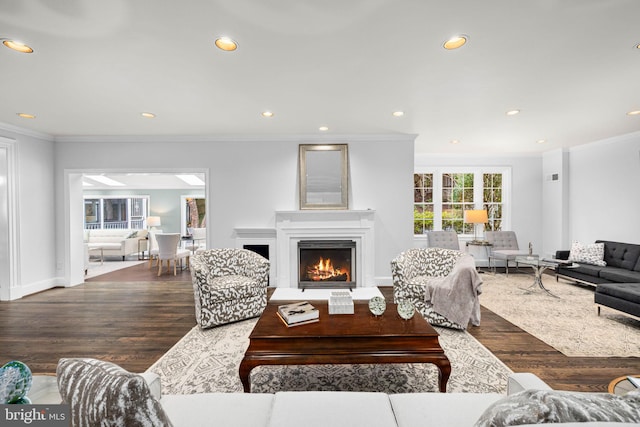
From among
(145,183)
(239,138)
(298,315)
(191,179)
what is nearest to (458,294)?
(298,315)

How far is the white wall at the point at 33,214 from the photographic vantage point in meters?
4.39

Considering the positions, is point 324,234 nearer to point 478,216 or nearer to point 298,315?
point 298,315

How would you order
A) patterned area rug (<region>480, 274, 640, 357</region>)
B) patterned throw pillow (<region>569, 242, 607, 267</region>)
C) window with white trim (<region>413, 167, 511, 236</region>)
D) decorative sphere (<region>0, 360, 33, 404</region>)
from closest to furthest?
decorative sphere (<region>0, 360, 33, 404</region>), patterned area rug (<region>480, 274, 640, 357</region>), patterned throw pillow (<region>569, 242, 607, 267</region>), window with white trim (<region>413, 167, 511, 236</region>)

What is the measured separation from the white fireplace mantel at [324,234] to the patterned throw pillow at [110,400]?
13.1 ft

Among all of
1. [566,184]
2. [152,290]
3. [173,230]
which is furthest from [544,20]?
[173,230]

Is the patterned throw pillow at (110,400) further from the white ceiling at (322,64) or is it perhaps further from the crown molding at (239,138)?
the crown molding at (239,138)

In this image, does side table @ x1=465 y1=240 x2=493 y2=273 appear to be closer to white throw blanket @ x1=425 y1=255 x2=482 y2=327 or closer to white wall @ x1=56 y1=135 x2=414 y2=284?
white wall @ x1=56 y1=135 x2=414 y2=284

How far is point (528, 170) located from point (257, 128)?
228 inches

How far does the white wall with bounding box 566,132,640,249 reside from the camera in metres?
4.76

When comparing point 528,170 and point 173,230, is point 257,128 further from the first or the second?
point 173,230

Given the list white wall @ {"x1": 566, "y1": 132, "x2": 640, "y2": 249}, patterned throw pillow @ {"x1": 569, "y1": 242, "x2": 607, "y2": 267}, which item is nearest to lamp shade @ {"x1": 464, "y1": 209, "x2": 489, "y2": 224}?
patterned throw pillow @ {"x1": 569, "y1": 242, "x2": 607, "y2": 267}

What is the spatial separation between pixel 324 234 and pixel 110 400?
411 cm

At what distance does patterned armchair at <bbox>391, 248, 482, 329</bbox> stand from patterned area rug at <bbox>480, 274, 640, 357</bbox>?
0.75 meters

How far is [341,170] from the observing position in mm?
4879
